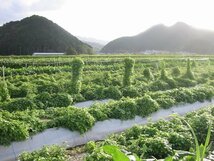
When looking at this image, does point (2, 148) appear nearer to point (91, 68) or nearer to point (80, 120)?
point (80, 120)

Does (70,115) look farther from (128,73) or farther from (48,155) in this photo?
(128,73)

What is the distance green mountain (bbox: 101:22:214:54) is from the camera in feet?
419

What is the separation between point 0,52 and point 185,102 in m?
76.4

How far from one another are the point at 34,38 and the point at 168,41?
62.8 meters

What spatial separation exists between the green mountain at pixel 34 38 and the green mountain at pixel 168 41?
127 feet

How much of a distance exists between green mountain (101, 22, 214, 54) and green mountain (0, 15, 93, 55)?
38597 millimetres

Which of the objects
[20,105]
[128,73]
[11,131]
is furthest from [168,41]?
[11,131]

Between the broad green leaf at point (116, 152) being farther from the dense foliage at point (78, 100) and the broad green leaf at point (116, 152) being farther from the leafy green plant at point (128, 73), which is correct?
the leafy green plant at point (128, 73)

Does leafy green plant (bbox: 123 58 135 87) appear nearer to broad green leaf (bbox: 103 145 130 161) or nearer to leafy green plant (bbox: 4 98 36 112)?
leafy green plant (bbox: 4 98 36 112)

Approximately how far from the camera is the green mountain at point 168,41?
12769 cm

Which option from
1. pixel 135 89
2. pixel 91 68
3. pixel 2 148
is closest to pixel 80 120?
pixel 2 148

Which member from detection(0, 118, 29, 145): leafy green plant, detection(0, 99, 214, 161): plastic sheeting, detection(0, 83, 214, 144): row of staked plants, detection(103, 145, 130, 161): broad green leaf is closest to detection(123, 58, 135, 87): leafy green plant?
detection(0, 83, 214, 144): row of staked plants

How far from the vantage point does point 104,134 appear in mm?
11219

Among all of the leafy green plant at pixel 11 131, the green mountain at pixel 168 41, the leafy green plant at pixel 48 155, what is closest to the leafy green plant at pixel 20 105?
the leafy green plant at pixel 11 131
